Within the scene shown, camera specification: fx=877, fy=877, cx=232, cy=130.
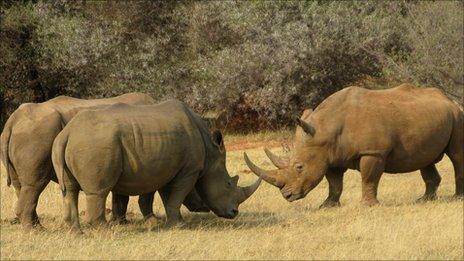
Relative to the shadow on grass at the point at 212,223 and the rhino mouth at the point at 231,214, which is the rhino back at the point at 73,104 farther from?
the rhino mouth at the point at 231,214

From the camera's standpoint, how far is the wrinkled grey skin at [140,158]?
34.6 feet

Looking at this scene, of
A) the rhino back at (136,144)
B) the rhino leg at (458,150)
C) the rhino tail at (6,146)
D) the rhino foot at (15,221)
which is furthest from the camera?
the rhino leg at (458,150)

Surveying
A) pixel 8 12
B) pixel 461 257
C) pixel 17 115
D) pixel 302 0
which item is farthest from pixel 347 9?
pixel 461 257

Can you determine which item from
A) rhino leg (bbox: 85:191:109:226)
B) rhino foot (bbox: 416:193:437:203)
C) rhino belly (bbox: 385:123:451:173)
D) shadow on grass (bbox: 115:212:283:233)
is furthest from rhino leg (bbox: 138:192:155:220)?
rhino foot (bbox: 416:193:437:203)

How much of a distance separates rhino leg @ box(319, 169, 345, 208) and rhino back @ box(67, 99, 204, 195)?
9.55 ft

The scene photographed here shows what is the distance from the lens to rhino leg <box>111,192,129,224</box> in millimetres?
12203

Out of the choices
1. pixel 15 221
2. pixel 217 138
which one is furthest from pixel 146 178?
pixel 15 221

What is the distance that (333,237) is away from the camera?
10.5 metres

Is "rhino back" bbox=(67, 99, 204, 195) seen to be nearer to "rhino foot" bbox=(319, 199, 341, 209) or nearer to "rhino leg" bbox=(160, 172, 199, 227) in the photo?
"rhino leg" bbox=(160, 172, 199, 227)

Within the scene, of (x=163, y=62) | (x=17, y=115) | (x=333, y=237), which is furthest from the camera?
(x=163, y=62)

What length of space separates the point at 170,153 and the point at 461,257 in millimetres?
3808

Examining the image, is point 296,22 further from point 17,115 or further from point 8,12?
point 17,115

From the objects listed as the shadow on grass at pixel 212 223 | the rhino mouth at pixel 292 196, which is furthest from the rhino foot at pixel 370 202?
the shadow on grass at pixel 212 223

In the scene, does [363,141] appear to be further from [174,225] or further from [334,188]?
[174,225]
